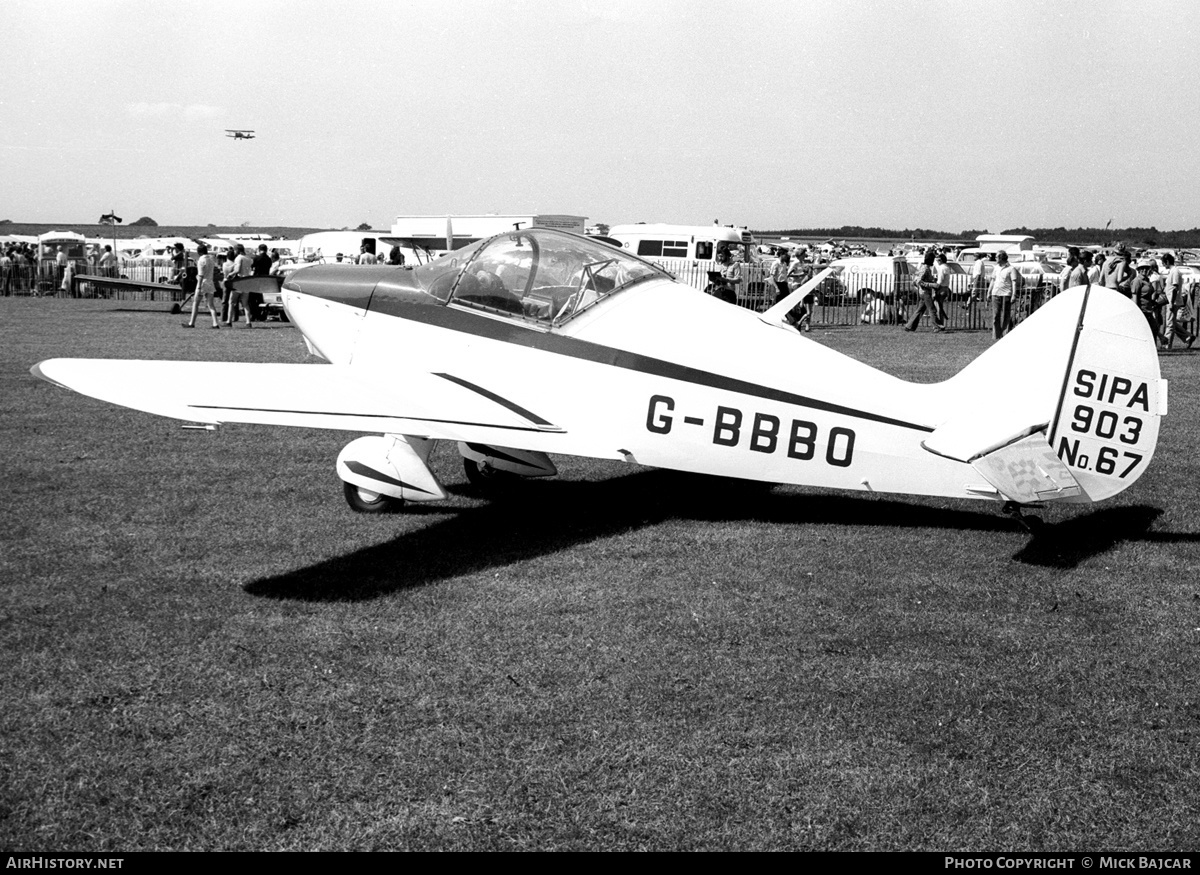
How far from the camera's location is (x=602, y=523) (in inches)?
291

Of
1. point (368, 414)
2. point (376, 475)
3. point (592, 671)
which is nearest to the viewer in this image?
point (592, 671)

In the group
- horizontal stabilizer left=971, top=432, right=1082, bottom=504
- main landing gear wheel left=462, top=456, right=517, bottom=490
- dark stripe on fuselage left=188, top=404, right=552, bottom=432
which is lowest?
main landing gear wheel left=462, top=456, right=517, bottom=490

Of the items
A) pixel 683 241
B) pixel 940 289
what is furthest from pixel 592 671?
pixel 683 241

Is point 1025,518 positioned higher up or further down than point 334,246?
further down

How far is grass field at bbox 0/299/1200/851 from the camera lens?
144 inches

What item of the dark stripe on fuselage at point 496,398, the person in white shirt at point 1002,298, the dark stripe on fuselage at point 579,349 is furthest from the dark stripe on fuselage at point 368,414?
the person in white shirt at point 1002,298

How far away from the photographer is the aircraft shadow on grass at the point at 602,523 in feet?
20.1

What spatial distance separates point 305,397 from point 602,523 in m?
2.12

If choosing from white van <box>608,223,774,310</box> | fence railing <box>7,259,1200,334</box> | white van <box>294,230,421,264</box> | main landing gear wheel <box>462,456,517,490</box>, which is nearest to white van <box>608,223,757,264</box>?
white van <box>608,223,774,310</box>

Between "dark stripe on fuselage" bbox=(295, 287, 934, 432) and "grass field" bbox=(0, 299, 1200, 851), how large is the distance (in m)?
0.89

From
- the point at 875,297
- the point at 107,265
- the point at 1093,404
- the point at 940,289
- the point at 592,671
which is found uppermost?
the point at 940,289

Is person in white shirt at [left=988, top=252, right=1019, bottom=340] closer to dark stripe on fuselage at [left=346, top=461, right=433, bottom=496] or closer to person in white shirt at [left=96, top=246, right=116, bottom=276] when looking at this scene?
dark stripe on fuselage at [left=346, top=461, right=433, bottom=496]

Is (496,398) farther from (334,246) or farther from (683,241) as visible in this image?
(334,246)

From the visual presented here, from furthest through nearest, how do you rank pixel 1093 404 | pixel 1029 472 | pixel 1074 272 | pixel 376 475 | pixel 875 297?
pixel 875 297 < pixel 1074 272 < pixel 376 475 < pixel 1093 404 < pixel 1029 472
